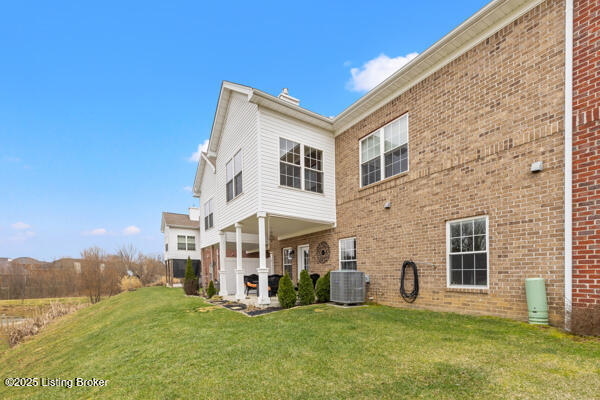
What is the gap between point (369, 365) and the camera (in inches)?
144

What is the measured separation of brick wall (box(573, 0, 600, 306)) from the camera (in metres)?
4.49

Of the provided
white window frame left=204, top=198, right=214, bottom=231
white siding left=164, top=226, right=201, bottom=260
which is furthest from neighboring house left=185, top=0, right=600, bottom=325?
white siding left=164, top=226, right=201, bottom=260

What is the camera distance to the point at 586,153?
4652 mm

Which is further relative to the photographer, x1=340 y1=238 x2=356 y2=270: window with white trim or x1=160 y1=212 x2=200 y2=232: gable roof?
x1=160 y1=212 x2=200 y2=232: gable roof

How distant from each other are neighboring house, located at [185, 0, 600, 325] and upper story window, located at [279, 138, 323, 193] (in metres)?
0.05

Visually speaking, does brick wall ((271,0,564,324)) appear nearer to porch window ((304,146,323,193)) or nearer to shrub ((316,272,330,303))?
shrub ((316,272,330,303))

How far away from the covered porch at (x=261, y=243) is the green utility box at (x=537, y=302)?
634cm

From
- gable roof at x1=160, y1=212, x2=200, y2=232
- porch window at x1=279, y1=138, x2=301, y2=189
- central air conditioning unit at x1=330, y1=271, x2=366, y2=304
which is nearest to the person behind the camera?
central air conditioning unit at x1=330, y1=271, x2=366, y2=304

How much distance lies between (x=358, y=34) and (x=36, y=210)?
119 feet

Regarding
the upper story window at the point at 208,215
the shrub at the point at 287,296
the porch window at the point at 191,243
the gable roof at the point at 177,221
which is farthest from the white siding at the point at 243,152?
the porch window at the point at 191,243

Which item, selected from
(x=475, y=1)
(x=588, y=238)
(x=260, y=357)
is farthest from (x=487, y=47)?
(x=260, y=357)

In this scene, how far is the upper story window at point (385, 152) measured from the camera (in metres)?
8.26

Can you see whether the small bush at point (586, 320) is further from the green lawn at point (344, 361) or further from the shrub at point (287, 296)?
the shrub at point (287, 296)

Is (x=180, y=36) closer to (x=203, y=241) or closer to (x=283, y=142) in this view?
(x=283, y=142)
